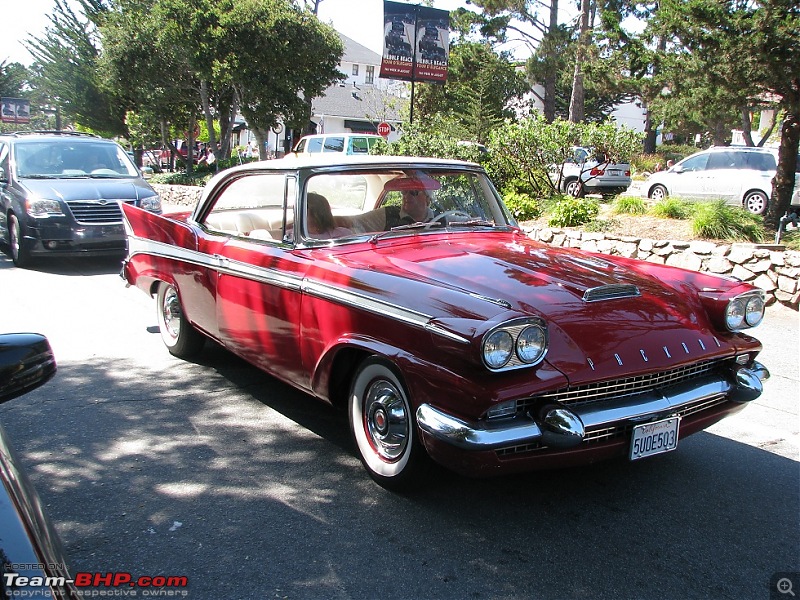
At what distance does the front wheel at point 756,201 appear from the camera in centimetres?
1525

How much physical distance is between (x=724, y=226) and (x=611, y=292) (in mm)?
7192

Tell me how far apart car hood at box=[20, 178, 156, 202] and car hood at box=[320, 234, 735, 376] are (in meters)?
6.85

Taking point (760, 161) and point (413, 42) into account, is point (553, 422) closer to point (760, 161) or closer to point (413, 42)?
point (760, 161)

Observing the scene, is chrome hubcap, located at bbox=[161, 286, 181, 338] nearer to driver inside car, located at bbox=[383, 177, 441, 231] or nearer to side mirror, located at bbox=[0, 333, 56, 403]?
driver inside car, located at bbox=[383, 177, 441, 231]

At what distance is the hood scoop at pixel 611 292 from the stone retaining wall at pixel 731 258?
5769mm

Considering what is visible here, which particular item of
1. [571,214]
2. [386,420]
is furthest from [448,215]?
[571,214]

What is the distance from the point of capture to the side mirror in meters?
2.02

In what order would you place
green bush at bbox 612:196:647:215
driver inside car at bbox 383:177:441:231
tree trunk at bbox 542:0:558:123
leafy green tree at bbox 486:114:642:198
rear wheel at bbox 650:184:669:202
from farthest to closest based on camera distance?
tree trunk at bbox 542:0:558:123, rear wheel at bbox 650:184:669:202, leafy green tree at bbox 486:114:642:198, green bush at bbox 612:196:647:215, driver inside car at bbox 383:177:441:231

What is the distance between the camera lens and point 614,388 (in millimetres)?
3328

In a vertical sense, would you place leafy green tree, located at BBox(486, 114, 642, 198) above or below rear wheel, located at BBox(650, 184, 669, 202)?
above

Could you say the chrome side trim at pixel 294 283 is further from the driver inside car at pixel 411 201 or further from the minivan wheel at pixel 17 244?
the minivan wheel at pixel 17 244

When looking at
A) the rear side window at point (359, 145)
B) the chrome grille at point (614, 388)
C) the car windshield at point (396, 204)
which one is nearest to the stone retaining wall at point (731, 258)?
the car windshield at point (396, 204)

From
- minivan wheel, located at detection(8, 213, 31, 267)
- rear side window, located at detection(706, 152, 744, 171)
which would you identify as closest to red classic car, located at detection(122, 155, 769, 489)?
minivan wheel, located at detection(8, 213, 31, 267)

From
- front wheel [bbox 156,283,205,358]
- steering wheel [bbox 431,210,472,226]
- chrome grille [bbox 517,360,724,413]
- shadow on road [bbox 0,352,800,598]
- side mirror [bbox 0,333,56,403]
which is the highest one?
steering wheel [bbox 431,210,472,226]
